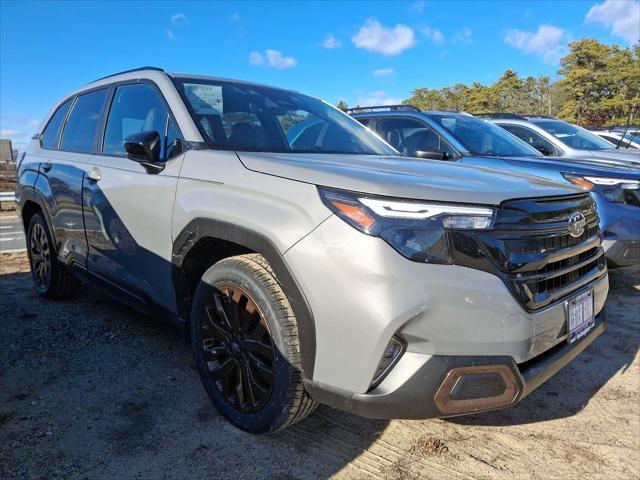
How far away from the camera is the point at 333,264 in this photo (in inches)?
69.3

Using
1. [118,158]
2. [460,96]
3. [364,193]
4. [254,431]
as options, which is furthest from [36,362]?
[460,96]

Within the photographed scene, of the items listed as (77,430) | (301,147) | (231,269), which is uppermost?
(301,147)

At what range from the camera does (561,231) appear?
6.72 ft

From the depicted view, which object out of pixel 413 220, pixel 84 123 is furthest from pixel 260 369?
pixel 84 123

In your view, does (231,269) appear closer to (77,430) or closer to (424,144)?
(77,430)

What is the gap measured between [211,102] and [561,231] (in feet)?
6.56

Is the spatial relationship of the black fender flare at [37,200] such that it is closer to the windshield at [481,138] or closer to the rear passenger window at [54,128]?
the rear passenger window at [54,128]

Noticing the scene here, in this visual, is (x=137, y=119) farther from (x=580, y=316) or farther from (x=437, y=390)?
(x=580, y=316)

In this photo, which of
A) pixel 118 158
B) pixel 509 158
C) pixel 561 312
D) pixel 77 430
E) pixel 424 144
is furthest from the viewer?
pixel 424 144

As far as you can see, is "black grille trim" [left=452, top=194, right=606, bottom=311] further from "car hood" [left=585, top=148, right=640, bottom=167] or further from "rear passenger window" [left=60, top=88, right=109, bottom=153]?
"car hood" [left=585, top=148, right=640, bottom=167]

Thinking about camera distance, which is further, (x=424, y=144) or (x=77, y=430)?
(x=424, y=144)

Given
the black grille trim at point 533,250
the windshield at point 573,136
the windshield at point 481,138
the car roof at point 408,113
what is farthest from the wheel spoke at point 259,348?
the windshield at point 573,136

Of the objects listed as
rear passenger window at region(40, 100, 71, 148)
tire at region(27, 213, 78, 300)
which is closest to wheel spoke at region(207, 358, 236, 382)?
tire at region(27, 213, 78, 300)

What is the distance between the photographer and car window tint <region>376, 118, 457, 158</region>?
5.34m
